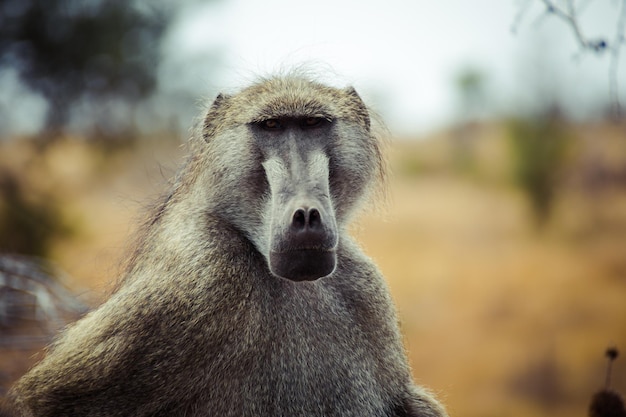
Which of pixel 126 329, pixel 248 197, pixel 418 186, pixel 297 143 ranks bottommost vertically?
pixel 126 329

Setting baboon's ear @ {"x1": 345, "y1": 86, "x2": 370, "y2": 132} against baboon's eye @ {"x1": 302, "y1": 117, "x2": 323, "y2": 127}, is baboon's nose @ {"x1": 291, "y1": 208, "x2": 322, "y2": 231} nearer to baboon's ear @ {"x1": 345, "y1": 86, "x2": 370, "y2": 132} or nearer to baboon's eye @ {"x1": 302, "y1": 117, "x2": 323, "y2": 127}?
baboon's eye @ {"x1": 302, "y1": 117, "x2": 323, "y2": 127}

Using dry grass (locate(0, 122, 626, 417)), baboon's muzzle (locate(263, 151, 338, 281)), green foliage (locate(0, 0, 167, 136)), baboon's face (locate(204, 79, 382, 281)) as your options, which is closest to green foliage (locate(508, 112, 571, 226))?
dry grass (locate(0, 122, 626, 417))

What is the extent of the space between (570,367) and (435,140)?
9.72 meters

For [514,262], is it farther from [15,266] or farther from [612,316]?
[15,266]

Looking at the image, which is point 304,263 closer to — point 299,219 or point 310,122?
point 299,219

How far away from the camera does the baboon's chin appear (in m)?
2.08

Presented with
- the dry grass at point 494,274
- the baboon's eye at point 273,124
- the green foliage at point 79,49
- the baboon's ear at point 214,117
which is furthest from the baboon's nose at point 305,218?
the green foliage at point 79,49

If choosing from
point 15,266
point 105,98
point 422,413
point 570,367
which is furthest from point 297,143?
point 105,98

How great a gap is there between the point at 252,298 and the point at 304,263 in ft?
1.01

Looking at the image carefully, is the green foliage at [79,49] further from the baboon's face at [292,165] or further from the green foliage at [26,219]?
the baboon's face at [292,165]

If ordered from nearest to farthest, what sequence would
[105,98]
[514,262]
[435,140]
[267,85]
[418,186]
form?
[267,85], [105,98], [514,262], [418,186], [435,140]

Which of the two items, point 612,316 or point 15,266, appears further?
point 612,316

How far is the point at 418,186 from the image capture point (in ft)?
55.8

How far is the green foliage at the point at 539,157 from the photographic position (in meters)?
13.3
